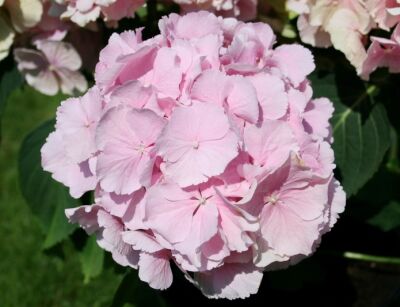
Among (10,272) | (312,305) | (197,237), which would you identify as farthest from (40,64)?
(10,272)

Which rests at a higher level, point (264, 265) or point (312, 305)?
point (264, 265)

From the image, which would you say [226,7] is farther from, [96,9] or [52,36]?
[52,36]

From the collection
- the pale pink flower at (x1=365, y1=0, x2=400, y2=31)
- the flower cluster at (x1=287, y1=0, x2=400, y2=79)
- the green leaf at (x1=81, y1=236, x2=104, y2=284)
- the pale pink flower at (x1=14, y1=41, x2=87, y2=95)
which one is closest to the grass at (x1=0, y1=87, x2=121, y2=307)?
the green leaf at (x1=81, y1=236, x2=104, y2=284)

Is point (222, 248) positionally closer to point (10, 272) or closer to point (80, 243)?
point (80, 243)

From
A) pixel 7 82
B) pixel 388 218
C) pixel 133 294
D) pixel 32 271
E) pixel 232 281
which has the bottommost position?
pixel 32 271

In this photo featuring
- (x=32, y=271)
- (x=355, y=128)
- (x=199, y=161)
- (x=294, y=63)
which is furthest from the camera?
(x=32, y=271)

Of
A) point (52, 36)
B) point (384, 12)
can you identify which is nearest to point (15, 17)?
point (52, 36)

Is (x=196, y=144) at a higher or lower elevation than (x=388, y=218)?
higher
